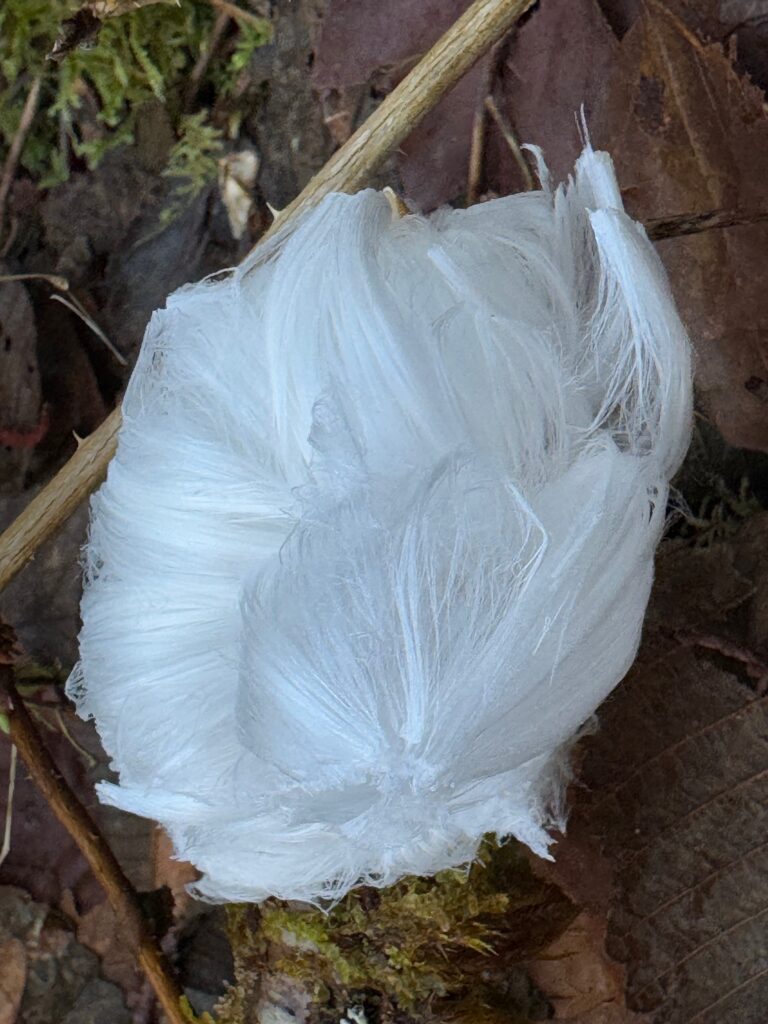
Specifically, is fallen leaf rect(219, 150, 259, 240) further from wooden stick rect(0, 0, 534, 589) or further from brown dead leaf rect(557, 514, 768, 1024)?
brown dead leaf rect(557, 514, 768, 1024)

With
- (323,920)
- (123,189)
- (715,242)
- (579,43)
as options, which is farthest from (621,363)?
(123,189)

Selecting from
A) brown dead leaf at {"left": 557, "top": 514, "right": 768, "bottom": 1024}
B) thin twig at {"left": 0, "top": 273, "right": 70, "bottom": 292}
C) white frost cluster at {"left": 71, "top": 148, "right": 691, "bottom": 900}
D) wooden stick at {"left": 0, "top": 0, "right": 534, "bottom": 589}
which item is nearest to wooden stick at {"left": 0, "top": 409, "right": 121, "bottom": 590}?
wooden stick at {"left": 0, "top": 0, "right": 534, "bottom": 589}

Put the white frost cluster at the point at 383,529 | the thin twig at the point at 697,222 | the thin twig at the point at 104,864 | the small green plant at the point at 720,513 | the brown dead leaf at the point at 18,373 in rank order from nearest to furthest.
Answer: the white frost cluster at the point at 383,529, the thin twig at the point at 697,222, the small green plant at the point at 720,513, the thin twig at the point at 104,864, the brown dead leaf at the point at 18,373

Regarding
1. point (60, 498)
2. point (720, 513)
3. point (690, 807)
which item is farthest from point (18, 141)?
point (690, 807)

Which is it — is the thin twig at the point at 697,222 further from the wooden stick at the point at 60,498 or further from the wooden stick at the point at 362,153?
the wooden stick at the point at 60,498

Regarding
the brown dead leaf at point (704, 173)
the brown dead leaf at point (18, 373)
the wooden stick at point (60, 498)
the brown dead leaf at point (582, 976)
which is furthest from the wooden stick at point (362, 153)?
the brown dead leaf at point (582, 976)

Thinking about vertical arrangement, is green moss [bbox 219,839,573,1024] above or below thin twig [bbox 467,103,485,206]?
below

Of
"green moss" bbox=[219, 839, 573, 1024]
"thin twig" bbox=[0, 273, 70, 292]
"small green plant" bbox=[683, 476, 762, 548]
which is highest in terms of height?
"thin twig" bbox=[0, 273, 70, 292]
